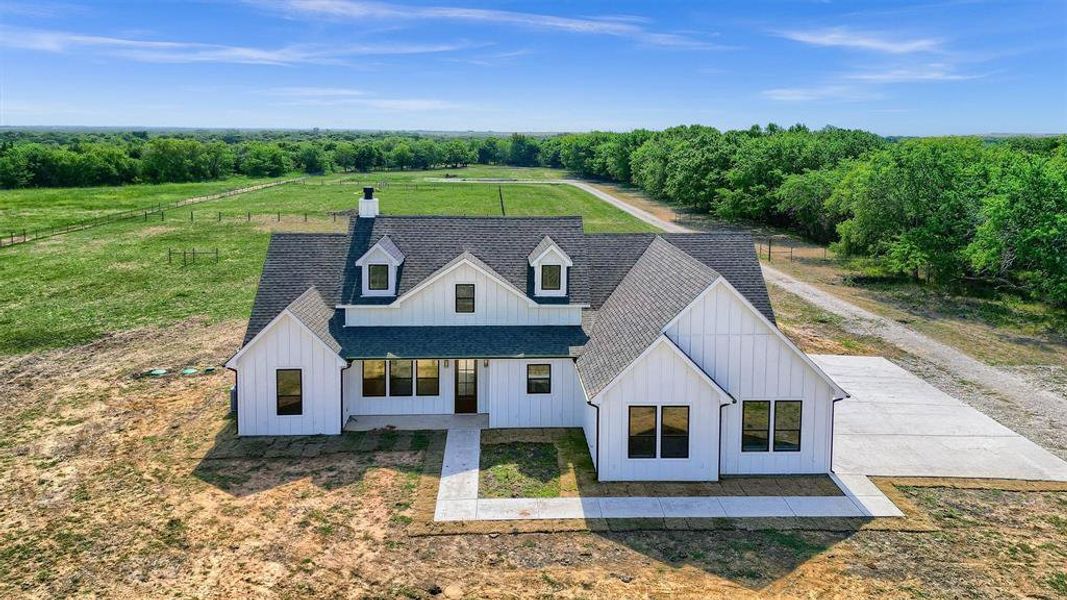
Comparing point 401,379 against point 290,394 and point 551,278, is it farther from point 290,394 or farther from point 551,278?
point 551,278

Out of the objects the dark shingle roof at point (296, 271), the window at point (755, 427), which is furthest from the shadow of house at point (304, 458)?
the window at point (755, 427)

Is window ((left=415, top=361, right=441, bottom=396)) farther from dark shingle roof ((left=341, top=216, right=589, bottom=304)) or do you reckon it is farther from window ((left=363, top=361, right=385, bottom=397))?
dark shingle roof ((left=341, top=216, right=589, bottom=304))

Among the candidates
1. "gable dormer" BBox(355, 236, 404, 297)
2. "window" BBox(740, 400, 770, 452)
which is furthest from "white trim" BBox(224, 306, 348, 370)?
"window" BBox(740, 400, 770, 452)

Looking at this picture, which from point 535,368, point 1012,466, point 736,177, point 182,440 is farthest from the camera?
point 736,177

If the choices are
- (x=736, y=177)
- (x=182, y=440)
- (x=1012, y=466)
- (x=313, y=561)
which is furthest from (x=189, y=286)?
(x=736, y=177)

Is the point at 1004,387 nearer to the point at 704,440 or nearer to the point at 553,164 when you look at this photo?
the point at 704,440

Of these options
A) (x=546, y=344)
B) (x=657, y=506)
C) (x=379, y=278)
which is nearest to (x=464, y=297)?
(x=379, y=278)
